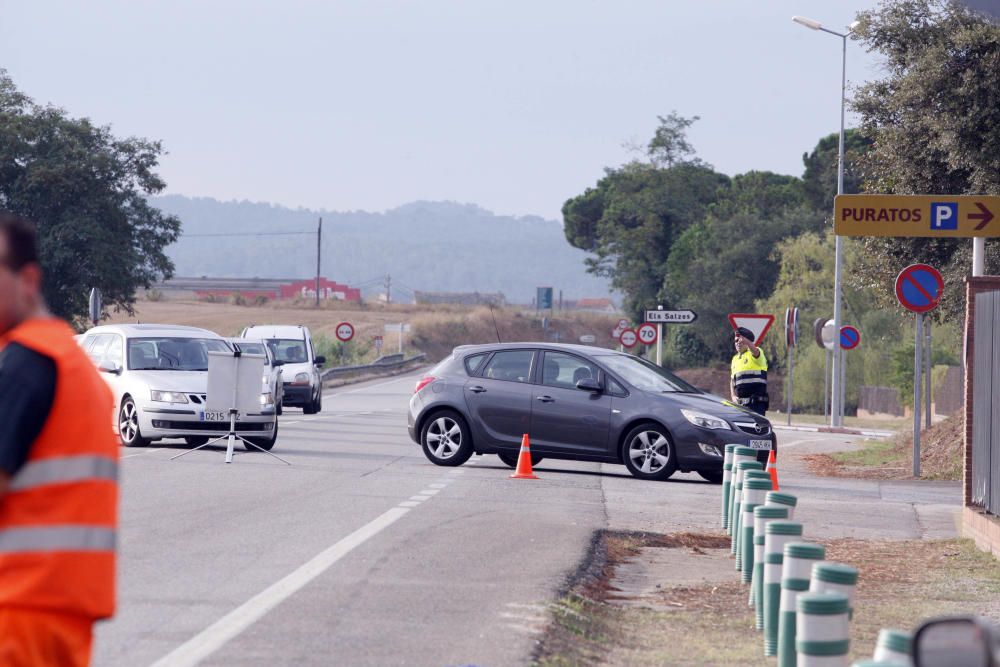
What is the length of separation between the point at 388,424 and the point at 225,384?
10.5m

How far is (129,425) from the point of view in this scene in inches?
794

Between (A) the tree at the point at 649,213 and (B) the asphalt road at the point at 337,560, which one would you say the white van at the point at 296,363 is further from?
(A) the tree at the point at 649,213

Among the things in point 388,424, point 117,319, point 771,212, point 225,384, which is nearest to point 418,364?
point 771,212

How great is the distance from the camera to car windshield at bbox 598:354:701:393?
60.2 ft

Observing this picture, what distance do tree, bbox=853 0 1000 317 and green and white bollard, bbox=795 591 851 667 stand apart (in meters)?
14.8

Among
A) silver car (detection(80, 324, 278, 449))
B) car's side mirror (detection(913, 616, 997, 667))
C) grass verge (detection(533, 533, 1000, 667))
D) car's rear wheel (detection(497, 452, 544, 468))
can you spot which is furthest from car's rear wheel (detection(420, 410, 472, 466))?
car's side mirror (detection(913, 616, 997, 667))

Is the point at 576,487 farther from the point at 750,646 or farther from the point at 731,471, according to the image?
the point at 750,646

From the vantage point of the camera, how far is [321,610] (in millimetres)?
8320

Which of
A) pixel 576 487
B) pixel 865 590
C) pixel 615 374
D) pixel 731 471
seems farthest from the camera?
pixel 615 374

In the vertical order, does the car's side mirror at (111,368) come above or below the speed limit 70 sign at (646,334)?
below

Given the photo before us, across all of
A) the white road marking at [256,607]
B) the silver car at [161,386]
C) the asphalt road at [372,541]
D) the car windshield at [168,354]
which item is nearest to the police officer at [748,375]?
the asphalt road at [372,541]

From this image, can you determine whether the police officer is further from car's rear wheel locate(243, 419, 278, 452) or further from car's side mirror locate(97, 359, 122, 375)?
car's side mirror locate(97, 359, 122, 375)

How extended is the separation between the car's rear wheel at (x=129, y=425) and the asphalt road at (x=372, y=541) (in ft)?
1.11

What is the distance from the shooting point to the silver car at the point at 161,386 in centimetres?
1969
